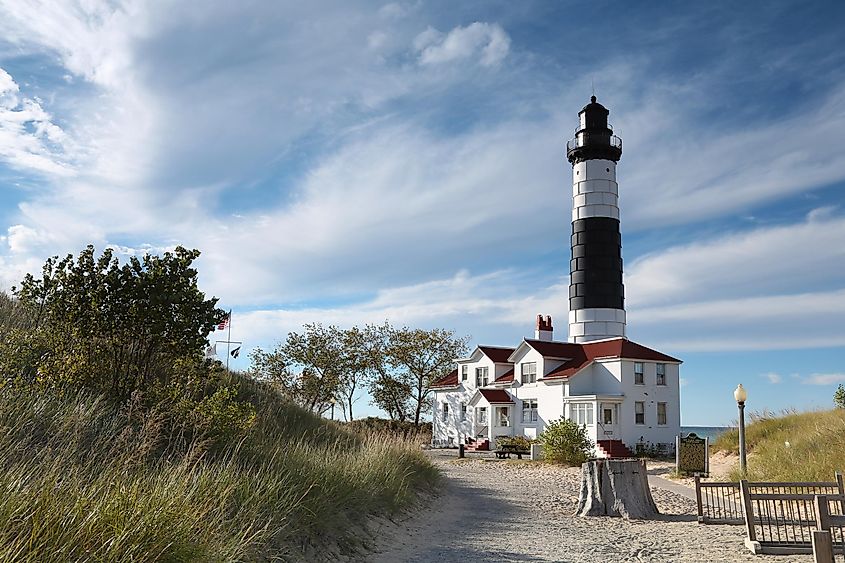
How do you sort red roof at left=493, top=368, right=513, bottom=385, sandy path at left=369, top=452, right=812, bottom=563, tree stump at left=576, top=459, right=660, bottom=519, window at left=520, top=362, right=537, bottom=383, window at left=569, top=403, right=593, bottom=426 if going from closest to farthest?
sandy path at left=369, top=452, right=812, bottom=563 → tree stump at left=576, top=459, right=660, bottom=519 → window at left=569, top=403, right=593, bottom=426 → window at left=520, top=362, right=537, bottom=383 → red roof at left=493, top=368, right=513, bottom=385

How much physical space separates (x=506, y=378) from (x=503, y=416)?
222 cm

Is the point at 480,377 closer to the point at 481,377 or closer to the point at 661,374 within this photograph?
the point at 481,377

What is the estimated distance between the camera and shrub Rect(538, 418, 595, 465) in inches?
1026

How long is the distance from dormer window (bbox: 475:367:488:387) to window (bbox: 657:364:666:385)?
9.74 m

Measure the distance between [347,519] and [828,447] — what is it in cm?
1174

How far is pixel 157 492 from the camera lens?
→ 19.6 ft

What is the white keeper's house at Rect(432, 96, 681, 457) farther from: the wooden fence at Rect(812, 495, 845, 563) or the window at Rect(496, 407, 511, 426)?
the wooden fence at Rect(812, 495, 845, 563)

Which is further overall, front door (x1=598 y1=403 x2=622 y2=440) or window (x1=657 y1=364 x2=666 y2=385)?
window (x1=657 y1=364 x2=666 y2=385)

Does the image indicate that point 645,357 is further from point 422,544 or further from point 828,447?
point 422,544

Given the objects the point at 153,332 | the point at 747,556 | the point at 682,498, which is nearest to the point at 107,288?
the point at 153,332

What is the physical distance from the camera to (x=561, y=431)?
A: 27078mm

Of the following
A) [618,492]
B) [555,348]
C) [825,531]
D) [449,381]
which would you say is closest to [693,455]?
[618,492]

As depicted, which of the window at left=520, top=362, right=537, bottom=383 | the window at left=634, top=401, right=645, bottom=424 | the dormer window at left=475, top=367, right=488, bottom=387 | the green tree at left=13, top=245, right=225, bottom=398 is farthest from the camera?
the dormer window at left=475, top=367, right=488, bottom=387

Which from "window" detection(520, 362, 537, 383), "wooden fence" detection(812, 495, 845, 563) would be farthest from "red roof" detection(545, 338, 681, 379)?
"wooden fence" detection(812, 495, 845, 563)
